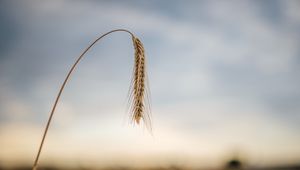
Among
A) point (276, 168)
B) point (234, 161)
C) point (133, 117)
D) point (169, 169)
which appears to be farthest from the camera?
point (234, 161)

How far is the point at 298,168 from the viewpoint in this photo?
25.3m

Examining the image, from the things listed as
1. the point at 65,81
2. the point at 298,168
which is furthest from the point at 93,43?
the point at 298,168

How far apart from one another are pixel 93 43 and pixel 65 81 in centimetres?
85

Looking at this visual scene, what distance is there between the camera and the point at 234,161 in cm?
3058

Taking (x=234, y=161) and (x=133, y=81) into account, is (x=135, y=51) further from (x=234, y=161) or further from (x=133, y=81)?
(x=234, y=161)

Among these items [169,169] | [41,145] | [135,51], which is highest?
[169,169]

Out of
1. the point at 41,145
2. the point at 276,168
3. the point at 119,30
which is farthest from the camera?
the point at 276,168

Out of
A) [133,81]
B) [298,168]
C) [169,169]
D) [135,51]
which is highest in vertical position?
[298,168]

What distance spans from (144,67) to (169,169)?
1010 centimetres

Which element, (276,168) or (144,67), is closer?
(144,67)

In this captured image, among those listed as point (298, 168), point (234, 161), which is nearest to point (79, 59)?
point (298, 168)

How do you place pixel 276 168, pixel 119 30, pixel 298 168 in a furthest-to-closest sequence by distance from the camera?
pixel 276 168 < pixel 298 168 < pixel 119 30

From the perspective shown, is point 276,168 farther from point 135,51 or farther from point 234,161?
point 135,51

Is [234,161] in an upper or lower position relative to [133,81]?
upper
